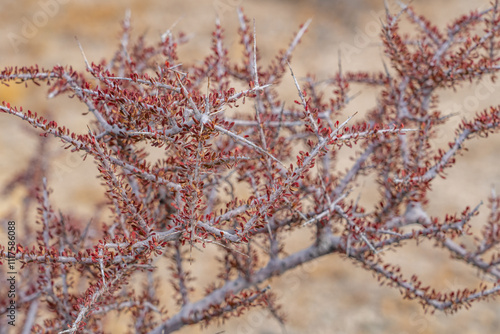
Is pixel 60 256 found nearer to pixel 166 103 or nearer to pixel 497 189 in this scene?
pixel 166 103

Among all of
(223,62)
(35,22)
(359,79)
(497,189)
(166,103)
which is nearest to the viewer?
(166,103)

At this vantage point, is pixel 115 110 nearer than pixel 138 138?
No

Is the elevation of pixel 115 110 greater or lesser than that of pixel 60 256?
greater

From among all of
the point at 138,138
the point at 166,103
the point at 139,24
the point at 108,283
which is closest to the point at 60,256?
the point at 108,283

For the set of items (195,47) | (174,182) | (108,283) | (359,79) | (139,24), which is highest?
(139,24)

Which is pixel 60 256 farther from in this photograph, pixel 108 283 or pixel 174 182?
pixel 174 182

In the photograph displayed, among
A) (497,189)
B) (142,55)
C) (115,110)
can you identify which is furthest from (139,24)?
(115,110)

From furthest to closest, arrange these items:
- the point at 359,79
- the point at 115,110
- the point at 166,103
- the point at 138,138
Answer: the point at 359,79
the point at 115,110
the point at 138,138
the point at 166,103
